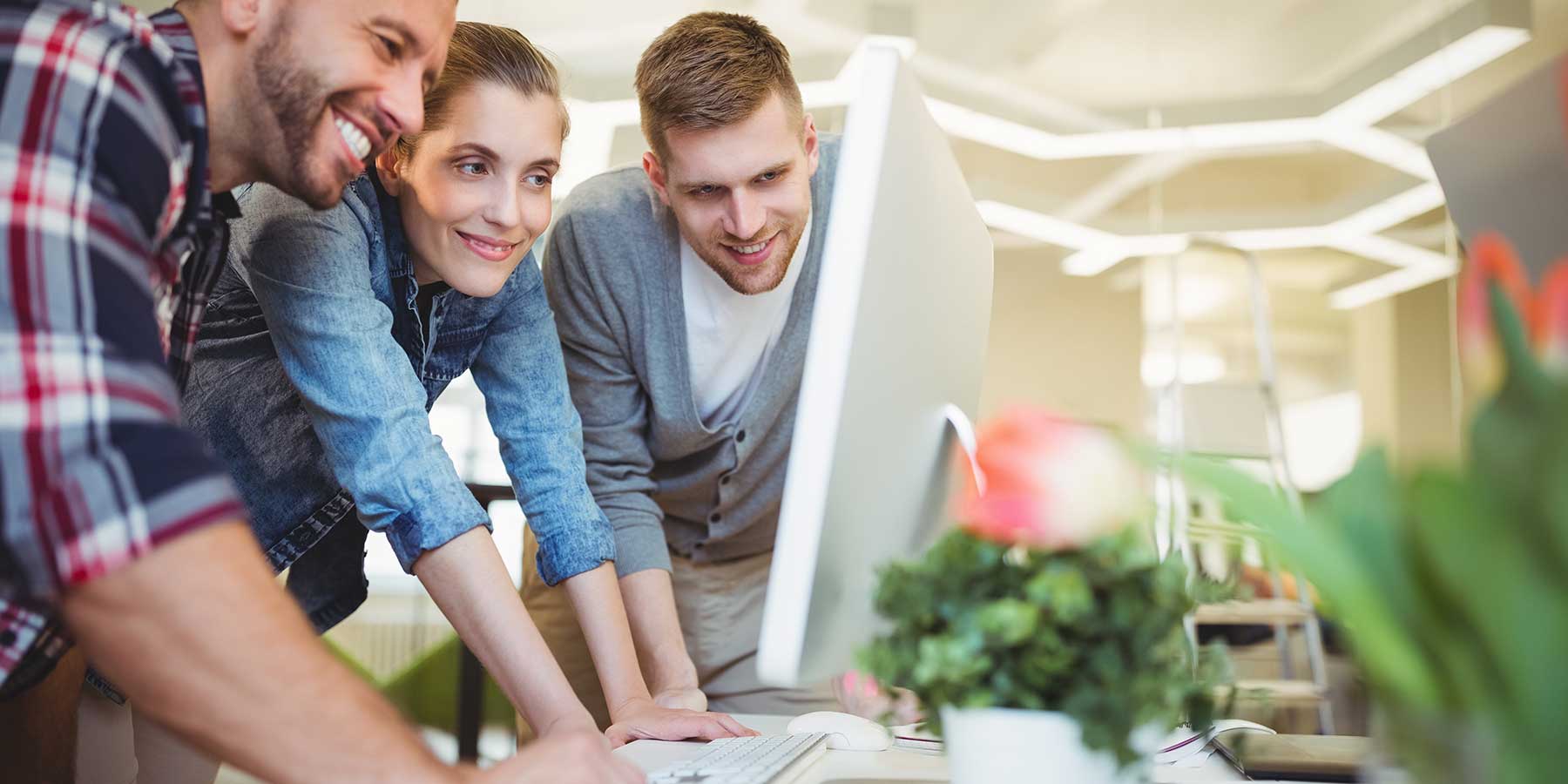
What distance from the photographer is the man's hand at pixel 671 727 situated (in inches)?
43.2

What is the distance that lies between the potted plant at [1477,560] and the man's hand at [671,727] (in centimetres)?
78

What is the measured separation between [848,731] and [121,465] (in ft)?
2.12

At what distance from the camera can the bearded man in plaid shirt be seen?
600 millimetres

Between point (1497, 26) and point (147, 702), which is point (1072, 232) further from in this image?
point (147, 702)

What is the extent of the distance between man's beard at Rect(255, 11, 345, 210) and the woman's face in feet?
0.97

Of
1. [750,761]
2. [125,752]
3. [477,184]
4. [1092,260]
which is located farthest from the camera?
[1092,260]

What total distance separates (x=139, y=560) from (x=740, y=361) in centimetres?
113

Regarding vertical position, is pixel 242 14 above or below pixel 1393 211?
below

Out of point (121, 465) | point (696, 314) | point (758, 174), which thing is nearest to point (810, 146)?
point (758, 174)

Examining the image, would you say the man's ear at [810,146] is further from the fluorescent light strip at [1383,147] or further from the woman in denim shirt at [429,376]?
the fluorescent light strip at [1383,147]

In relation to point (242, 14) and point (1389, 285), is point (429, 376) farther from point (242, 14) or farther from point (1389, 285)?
point (1389, 285)

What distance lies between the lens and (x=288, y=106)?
91 centimetres

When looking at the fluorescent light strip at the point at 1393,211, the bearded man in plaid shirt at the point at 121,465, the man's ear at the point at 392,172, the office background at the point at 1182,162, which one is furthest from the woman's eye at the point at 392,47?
A: the fluorescent light strip at the point at 1393,211

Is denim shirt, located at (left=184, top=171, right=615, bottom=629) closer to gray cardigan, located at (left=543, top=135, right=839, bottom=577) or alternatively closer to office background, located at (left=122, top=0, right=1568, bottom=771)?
gray cardigan, located at (left=543, top=135, right=839, bottom=577)
